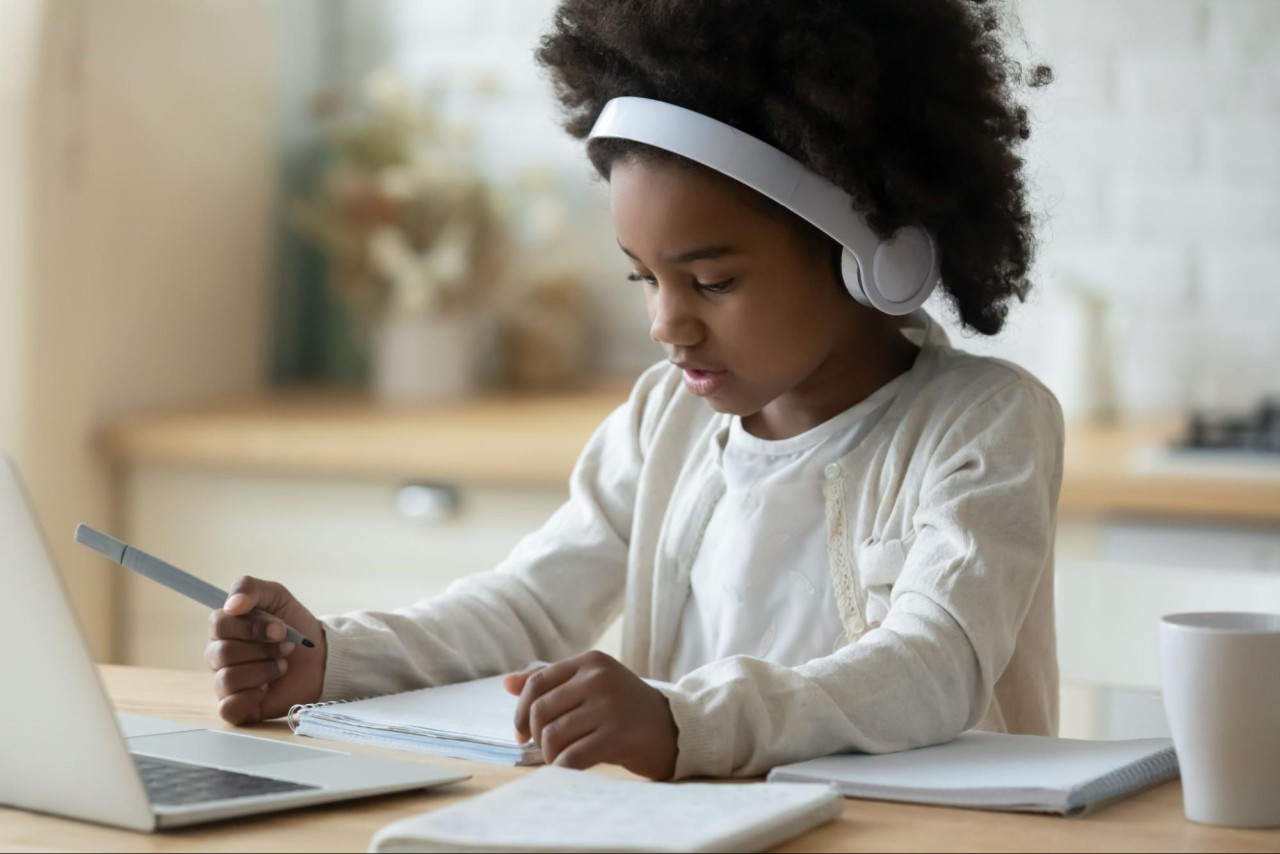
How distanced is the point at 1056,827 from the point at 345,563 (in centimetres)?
165

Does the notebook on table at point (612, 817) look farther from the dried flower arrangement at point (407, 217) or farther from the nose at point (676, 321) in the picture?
the dried flower arrangement at point (407, 217)

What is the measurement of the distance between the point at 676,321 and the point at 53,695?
53cm

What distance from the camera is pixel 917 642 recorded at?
41.7 inches

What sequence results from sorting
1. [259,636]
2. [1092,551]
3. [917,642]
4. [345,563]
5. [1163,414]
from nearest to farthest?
[917,642]
[259,636]
[1092,551]
[345,563]
[1163,414]

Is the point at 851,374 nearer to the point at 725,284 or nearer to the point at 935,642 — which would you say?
the point at 725,284

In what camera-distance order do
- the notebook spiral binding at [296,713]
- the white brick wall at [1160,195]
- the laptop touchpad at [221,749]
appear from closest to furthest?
the laptop touchpad at [221,749] < the notebook spiral binding at [296,713] < the white brick wall at [1160,195]

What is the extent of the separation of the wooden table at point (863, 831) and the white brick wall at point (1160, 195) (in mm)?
Answer: 1606

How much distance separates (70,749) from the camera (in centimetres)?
84

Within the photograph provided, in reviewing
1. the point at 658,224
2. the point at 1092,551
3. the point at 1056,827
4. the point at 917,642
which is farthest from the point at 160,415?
the point at 1056,827

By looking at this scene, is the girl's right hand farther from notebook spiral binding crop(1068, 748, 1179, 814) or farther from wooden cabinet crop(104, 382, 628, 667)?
wooden cabinet crop(104, 382, 628, 667)

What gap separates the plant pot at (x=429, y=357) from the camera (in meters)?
2.81

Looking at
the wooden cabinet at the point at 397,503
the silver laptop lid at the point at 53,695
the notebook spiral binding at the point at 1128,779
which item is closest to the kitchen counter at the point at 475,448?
the wooden cabinet at the point at 397,503

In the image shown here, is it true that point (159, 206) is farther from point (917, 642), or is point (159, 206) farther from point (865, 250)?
point (917, 642)

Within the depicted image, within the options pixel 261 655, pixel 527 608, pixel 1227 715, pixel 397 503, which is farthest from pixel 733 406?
pixel 397 503
